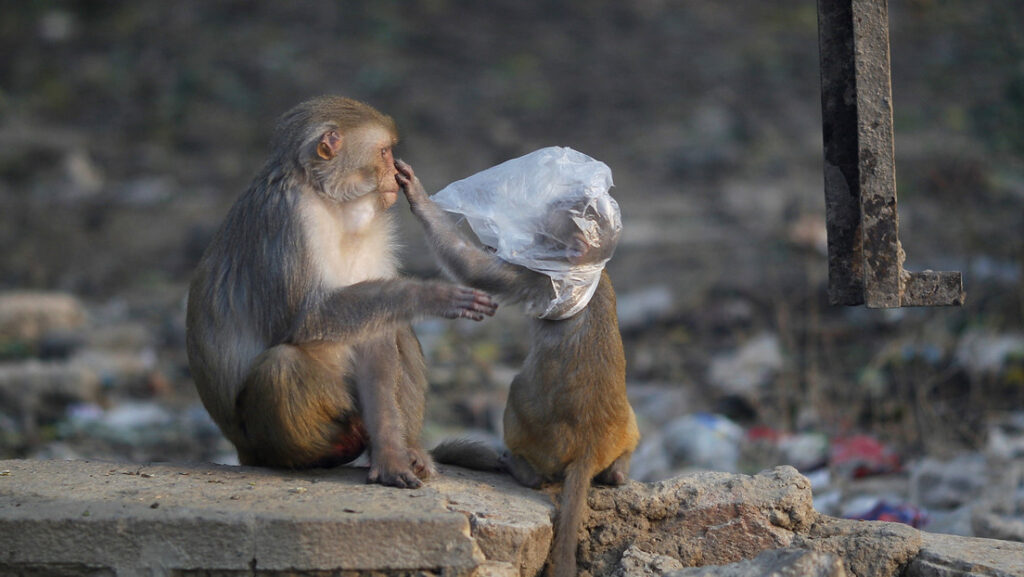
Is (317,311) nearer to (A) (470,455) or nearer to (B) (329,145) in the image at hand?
(B) (329,145)

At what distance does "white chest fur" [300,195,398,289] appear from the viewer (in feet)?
12.2

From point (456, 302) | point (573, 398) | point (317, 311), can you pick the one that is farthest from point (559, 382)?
point (317, 311)

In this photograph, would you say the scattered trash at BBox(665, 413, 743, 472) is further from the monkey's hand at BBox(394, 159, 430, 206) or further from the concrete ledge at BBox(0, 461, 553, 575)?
the concrete ledge at BBox(0, 461, 553, 575)

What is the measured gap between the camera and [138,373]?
7.37 m

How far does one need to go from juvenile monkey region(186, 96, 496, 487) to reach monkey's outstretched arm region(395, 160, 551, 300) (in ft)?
0.21

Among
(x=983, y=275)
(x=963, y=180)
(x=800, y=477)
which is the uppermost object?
(x=963, y=180)

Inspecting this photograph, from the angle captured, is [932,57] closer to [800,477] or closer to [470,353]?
[470,353]

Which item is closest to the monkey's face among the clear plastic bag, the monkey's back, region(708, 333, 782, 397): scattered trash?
the clear plastic bag

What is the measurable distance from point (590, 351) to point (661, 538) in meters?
0.62

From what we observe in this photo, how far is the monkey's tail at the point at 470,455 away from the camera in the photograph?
396 centimetres

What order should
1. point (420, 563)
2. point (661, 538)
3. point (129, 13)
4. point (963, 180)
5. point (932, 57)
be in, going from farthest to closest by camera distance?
1. point (129, 13)
2. point (932, 57)
3. point (963, 180)
4. point (661, 538)
5. point (420, 563)

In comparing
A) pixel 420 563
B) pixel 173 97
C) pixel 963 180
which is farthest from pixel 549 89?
pixel 420 563

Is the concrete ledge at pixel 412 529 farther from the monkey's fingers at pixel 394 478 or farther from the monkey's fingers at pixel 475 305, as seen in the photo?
the monkey's fingers at pixel 475 305

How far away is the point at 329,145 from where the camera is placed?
3.74 metres
